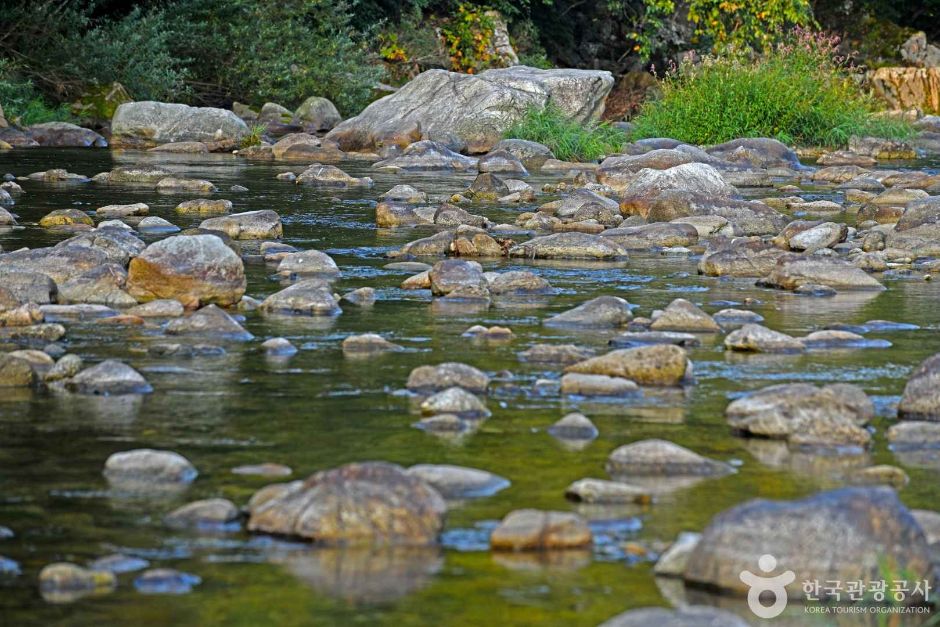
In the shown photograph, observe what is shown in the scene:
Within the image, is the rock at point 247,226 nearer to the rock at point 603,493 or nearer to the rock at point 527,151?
the rock at point 603,493

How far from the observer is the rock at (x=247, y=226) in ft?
26.1

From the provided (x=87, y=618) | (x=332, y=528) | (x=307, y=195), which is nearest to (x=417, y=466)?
(x=332, y=528)

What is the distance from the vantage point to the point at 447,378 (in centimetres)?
415

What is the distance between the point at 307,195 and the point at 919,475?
7940 mm

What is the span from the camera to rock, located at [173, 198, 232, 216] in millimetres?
9109

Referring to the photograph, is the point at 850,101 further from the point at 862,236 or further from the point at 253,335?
the point at 253,335

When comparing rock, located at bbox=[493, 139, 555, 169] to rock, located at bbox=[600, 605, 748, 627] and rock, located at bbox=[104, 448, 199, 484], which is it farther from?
rock, located at bbox=[600, 605, 748, 627]

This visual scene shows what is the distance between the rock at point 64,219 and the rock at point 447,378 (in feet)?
15.0

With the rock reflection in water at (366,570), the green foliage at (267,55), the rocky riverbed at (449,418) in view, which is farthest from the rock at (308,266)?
the green foliage at (267,55)

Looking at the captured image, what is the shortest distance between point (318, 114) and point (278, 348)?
15213 millimetres

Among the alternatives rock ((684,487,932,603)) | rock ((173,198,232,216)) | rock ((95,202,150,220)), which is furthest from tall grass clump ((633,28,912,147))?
rock ((684,487,932,603))

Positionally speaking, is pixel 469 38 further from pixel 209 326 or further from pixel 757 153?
pixel 209 326

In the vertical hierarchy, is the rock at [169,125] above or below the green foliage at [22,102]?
below

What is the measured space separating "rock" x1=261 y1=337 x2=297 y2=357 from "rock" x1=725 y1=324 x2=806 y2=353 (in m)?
1.45
